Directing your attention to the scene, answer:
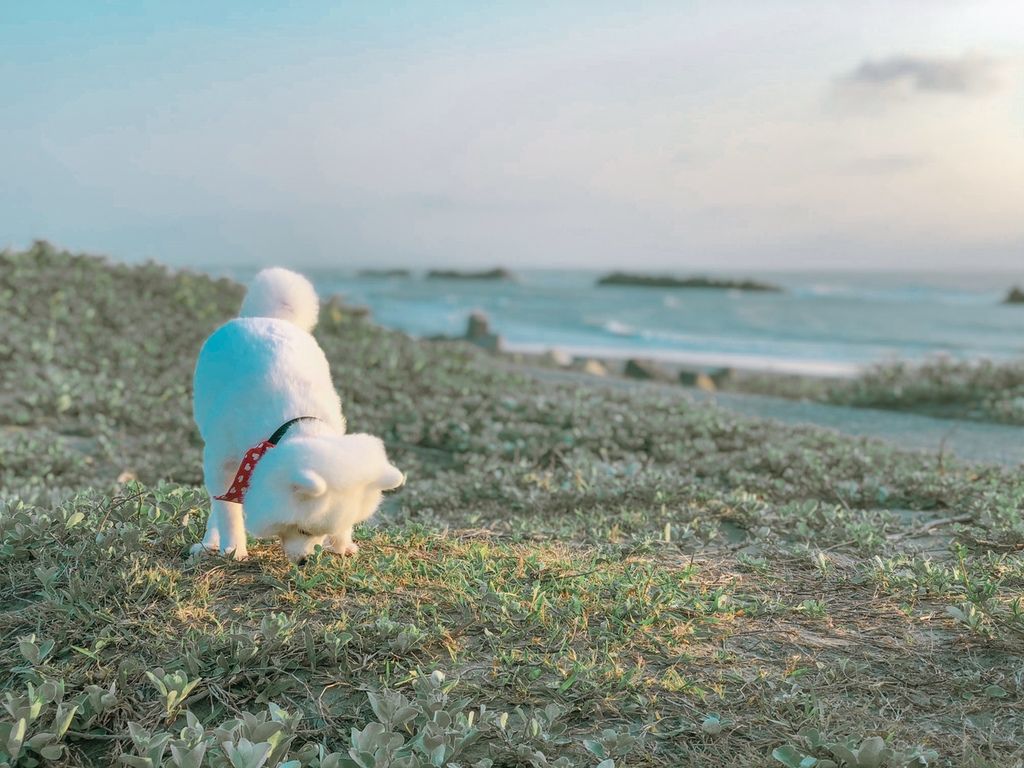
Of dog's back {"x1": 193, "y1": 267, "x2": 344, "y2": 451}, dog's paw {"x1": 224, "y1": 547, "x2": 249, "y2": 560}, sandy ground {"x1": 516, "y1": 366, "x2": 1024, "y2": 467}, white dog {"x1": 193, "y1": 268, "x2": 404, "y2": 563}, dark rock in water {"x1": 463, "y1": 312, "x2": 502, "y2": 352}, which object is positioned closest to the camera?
white dog {"x1": 193, "y1": 268, "x2": 404, "y2": 563}

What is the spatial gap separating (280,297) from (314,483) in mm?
1680

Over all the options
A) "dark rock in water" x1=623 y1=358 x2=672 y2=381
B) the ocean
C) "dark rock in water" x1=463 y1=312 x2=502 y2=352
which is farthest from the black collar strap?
"dark rock in water" x1=463 y1=312 x2=502 y2=352

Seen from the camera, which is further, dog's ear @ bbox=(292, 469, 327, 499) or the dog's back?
the dog's back

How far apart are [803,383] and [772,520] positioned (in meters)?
12.7

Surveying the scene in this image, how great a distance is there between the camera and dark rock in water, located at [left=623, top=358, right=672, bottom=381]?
60.6 feet

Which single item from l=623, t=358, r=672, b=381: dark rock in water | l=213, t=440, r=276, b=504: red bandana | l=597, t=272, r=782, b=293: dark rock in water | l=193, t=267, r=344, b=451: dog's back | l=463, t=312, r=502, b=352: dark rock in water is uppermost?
l=597, t=272, r=782, b=293: dark rock in water

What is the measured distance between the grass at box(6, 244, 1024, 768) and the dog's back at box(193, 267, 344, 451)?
624 millimetres

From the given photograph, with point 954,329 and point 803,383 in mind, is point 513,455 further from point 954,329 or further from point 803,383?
point 954,329

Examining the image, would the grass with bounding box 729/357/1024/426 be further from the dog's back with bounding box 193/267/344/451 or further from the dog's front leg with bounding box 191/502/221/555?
the dog's front leg with bounding box 191/502/221/555

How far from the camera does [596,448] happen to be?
832 centimetres

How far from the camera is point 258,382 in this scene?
3824 millimetres

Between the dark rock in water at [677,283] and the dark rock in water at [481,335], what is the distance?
43115 mm

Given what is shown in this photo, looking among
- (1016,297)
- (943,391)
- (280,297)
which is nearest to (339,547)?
(280,297)

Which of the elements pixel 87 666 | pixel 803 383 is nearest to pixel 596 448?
pixel 87 666
